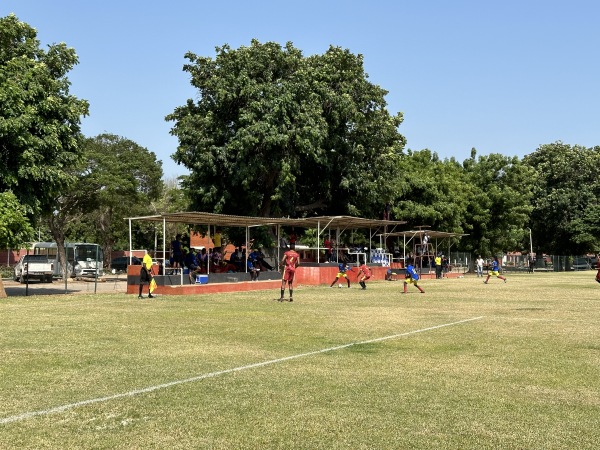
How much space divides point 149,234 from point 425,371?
66459 mm

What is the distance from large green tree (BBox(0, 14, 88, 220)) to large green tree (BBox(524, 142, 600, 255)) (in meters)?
58.8

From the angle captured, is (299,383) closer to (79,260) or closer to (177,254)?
(177,254)

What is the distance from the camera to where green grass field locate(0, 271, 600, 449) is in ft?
19.6

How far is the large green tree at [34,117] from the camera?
2462cm

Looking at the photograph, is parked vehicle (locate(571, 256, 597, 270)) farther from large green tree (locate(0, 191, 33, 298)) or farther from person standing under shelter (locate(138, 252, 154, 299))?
large green tree (locate(0, 191, 33, 298))

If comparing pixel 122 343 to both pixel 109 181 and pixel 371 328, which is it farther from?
pixel 109 181

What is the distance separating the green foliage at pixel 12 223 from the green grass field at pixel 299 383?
8.23 m

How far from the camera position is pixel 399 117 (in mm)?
49188

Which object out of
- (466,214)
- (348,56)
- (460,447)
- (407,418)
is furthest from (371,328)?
(466,214)

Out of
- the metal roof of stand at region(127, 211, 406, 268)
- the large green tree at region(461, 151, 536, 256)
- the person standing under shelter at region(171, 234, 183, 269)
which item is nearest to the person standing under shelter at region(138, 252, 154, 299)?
the metal roof of stand at region(127, 211, 406, 268)

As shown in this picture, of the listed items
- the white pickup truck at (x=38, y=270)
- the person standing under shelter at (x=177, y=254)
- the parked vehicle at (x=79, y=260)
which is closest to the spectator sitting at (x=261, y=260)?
the person standing under shelter at (x=177, y=254)

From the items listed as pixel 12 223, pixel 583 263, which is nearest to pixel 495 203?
pixel 583 263

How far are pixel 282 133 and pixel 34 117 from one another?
48.6 feet

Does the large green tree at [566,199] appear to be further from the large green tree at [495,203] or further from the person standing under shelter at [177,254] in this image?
the person standing under shelter at [177,254]
